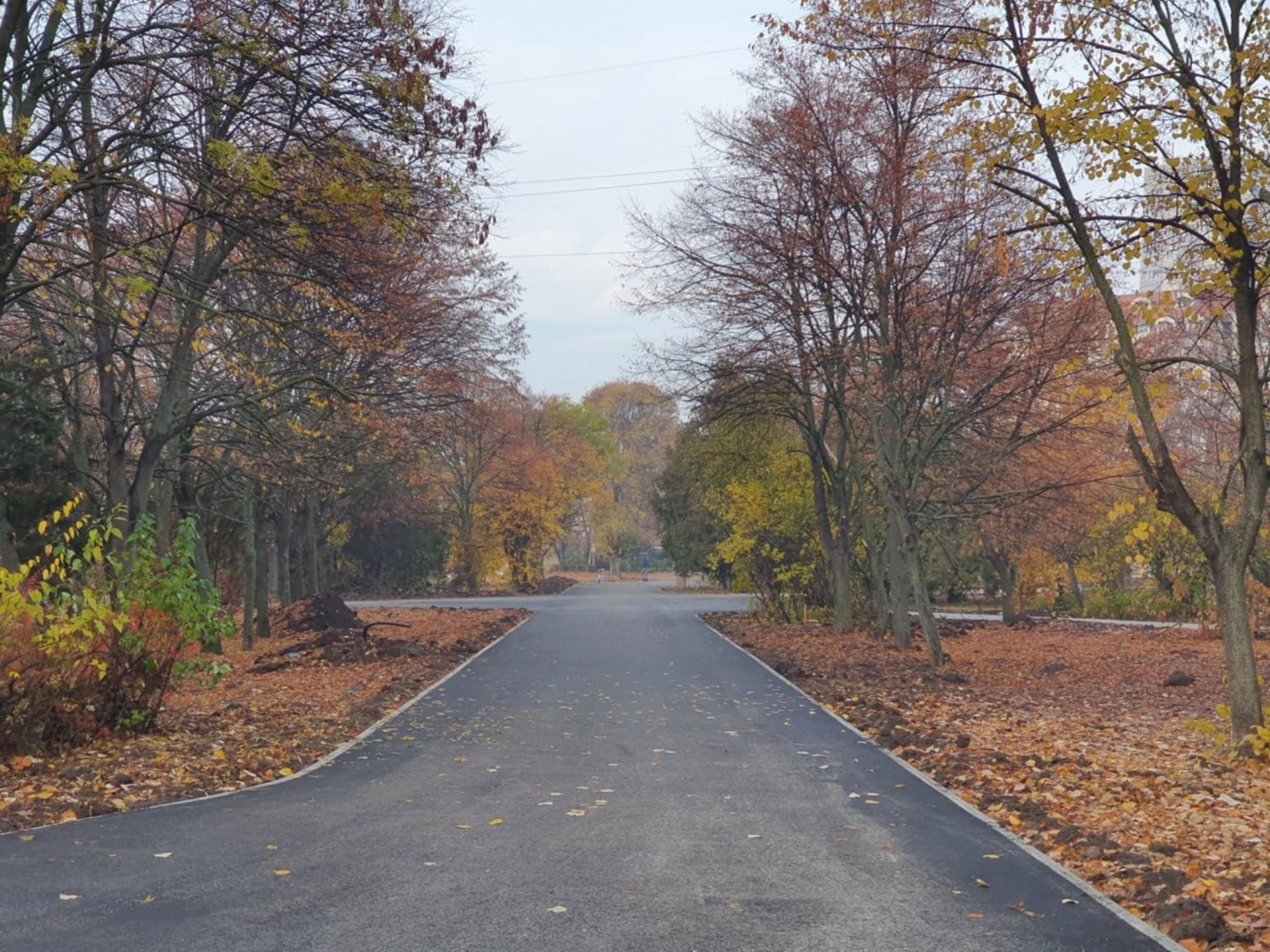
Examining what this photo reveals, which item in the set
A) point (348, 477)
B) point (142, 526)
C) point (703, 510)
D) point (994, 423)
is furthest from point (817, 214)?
point (703, 510)

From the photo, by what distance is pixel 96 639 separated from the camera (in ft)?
33.5

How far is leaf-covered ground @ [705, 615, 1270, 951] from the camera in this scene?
6.03 metres

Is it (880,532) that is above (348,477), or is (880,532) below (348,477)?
below

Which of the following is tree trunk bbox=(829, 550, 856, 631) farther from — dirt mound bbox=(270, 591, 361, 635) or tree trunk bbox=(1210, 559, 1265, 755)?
tree trunk bbox=(1210, 559, 1265, 755)

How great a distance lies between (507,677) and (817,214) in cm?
897

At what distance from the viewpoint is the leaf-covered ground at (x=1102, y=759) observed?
6.03 metres

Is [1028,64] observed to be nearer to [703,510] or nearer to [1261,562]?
[1261,562]

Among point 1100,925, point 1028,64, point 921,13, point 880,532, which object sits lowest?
point 1100,925

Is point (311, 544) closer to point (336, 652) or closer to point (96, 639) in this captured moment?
point (336, 652)

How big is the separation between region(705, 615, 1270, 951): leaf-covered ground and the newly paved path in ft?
1.28

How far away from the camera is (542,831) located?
7312mm

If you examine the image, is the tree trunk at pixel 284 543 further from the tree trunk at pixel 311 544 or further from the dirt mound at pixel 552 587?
the dirt mound at pixel 552 587

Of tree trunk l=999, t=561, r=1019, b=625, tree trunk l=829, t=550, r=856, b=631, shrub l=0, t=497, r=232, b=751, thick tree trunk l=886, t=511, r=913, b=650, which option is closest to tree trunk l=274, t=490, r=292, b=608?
tree trunk l=829, t=550, r=856, b=631

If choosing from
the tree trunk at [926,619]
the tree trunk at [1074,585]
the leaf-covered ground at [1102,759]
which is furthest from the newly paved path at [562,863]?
the tree trunk at [1074,585]
